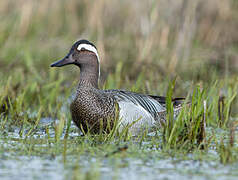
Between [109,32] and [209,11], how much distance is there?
2.29 m

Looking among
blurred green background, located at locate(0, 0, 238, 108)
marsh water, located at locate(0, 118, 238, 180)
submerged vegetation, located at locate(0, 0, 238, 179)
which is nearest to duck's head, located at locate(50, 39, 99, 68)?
submerged vegetation, located at locate(0, 0, 238, 179)

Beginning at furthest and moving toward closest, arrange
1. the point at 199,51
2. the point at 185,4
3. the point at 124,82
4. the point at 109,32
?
the point at 109,32, the point at 199,51, the point at 185,4, the point at 124,82

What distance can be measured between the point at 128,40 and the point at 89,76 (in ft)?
14.9

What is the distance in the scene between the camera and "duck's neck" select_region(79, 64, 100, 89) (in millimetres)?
6089

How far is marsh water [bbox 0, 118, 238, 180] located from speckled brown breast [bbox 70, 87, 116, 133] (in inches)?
23.9

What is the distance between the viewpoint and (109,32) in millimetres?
11461

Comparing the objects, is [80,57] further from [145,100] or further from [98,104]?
[145,100]

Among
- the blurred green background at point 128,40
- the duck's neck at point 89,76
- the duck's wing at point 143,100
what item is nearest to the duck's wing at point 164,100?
the duck's wing at point 143,100

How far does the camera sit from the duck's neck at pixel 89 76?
6.09m

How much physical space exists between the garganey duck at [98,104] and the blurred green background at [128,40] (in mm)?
819

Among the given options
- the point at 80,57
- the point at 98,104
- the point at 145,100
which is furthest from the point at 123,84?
the point at 98,104

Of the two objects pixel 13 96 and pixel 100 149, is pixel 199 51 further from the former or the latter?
pixel 100 149

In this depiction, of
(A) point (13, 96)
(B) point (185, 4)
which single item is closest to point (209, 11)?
(B) point (185, 4)

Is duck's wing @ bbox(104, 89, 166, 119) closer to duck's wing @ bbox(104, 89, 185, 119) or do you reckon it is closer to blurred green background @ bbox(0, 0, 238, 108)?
duck's wing @ bbox(104, 89, 185, 119)
